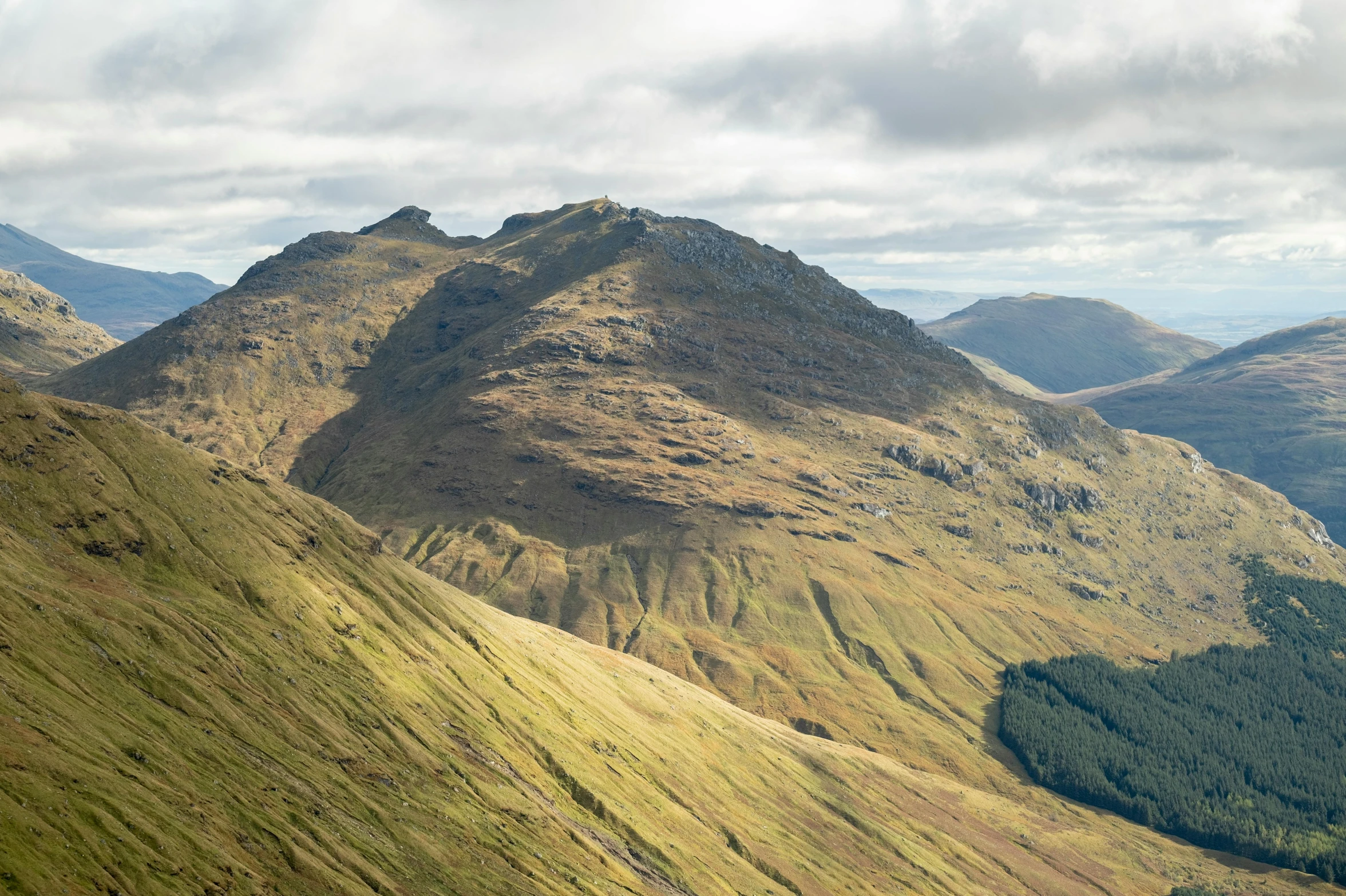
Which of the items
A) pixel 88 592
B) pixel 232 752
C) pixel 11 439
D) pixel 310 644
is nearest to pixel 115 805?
pixel 232 752

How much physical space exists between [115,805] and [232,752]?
107 feet

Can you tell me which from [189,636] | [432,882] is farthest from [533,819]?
[189,636]

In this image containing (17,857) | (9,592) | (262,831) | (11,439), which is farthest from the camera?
(11,439)

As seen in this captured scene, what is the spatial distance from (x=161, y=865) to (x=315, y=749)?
53.9m

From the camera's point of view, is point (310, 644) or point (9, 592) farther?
point (310, 644)

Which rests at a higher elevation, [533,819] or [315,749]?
[315,749]

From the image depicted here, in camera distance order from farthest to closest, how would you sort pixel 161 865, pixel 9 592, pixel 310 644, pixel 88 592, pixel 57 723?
1. pixel 310 644
2. pixel 88 592
3. pixel 9 592
4. pixel 57 723
5. pixel 161 865

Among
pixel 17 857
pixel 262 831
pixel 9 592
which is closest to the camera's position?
pixel 17 857

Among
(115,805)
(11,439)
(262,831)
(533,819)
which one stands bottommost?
(533,819)

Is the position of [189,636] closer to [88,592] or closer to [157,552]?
[88,592]

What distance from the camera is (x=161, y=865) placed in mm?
111875

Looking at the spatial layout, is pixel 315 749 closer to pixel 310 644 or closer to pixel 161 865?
pixel 310 644

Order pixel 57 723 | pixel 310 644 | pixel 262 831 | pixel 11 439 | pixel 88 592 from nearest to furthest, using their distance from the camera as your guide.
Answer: pixel 57 723
pixel 262 831
pixel 88 592
pixel 11 439
pixel 310 644

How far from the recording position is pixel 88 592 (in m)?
161
